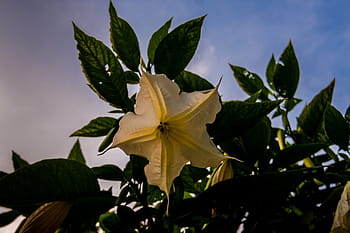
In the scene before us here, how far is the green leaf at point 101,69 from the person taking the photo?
A: 0.67 metres

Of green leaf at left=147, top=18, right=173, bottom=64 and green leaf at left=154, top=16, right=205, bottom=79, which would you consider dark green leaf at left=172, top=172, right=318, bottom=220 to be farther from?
green leaf at left=147, top=18, right=173, bottom=64

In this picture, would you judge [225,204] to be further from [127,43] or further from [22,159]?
[22,159]

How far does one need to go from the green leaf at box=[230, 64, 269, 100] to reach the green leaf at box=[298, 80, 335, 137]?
20 cm

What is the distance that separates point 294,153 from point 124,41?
0.47 meters

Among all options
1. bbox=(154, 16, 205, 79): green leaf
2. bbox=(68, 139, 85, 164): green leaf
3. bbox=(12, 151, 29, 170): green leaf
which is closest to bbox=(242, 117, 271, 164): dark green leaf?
bbox=(154, 16, 205, 79): green leaf

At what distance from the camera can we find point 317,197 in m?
0.81

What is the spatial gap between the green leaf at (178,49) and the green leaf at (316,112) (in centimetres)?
42

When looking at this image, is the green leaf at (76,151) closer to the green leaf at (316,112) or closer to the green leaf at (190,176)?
the green leaf at (190,176)

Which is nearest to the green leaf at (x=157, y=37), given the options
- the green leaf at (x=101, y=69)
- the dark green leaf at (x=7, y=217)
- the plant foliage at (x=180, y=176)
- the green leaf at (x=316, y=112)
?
the plant foliage at (x=180, y=176)

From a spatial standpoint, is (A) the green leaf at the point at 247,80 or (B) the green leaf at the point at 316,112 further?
(A) the green leaf at the point at 247,80

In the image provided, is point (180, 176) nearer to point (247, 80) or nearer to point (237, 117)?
point (237, 117)

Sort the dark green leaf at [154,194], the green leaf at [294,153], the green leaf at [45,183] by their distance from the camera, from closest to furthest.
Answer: the green leaf at [45,183] → the green leaf at [294,153] → the dark green leaf at [154,194]

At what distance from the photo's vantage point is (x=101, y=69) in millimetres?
675

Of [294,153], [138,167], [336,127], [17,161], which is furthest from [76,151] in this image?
[336,127]
